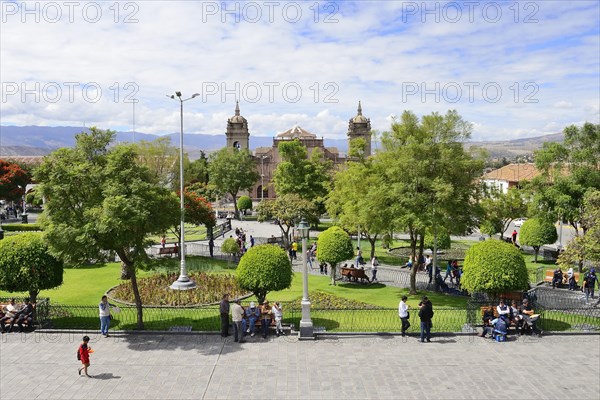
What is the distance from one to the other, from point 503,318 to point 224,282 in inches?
482

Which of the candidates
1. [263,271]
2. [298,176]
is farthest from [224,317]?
[298,176]

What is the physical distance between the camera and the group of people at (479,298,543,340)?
1590cm

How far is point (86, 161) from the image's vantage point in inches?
634

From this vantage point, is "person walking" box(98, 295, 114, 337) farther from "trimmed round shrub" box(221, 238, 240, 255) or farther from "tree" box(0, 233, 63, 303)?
"trimmed round shrub" box(221, 238, 240, 255)

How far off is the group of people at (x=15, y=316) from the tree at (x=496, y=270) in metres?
14.3

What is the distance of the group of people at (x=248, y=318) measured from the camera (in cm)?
1579

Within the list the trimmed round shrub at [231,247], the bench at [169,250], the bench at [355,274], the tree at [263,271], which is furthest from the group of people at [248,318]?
the bench at [169,250]

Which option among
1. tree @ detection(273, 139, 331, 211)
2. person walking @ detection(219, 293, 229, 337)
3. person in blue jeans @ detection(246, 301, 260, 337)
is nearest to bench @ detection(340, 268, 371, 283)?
person in blue jeans @ detection(246, 301, 260, 337)

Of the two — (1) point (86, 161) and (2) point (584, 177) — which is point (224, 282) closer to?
(1) point (86, 161)

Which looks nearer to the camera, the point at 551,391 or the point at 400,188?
the point at 551,391

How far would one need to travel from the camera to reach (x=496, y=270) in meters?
17.6

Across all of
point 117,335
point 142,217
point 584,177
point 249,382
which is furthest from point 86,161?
point 584,177

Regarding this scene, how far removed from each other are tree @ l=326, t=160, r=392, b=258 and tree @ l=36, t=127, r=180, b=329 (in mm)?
8798

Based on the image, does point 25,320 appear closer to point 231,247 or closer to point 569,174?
point 231,247
